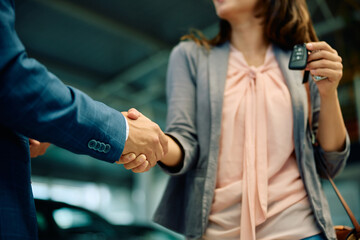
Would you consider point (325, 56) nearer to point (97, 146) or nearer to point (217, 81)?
point (217, 81)

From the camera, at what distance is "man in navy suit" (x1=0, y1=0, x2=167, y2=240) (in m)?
0.71

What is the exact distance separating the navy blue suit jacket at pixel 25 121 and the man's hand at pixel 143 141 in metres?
0.16

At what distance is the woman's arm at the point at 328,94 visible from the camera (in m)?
1.14

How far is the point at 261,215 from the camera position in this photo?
1.12 metres

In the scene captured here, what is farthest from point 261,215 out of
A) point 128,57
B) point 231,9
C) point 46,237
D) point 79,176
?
point 79,176

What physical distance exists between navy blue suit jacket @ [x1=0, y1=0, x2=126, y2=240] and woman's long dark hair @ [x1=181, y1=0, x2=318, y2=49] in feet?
2.56

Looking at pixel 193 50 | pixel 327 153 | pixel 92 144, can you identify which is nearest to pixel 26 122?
pixel 92 144

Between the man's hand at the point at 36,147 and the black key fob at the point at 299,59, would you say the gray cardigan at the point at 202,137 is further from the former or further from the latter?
the man's hand at the point at 36,147

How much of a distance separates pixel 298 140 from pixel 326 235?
0.30 meters

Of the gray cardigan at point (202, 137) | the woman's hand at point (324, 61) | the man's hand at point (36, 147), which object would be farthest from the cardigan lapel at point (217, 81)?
the man's hand at point (36, 147)

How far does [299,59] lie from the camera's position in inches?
44.5

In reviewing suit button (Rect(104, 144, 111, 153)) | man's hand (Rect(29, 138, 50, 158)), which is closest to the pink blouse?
suit button (Rect(104, 144, 111, 153))

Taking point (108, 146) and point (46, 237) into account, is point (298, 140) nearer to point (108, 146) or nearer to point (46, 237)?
point (108, 146)

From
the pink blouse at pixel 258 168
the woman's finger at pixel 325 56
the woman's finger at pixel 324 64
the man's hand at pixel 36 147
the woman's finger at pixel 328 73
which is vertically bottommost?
the pink blouse at pixel 258 168
